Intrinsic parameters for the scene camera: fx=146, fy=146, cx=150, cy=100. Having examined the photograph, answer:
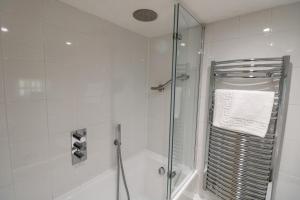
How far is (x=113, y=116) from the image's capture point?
5.06 ft

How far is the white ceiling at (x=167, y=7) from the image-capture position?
1.08m

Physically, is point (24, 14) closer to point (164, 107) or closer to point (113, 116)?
point (113, 116)

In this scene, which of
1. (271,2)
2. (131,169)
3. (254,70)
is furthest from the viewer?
(131,169)

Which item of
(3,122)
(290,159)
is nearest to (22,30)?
(3,122)

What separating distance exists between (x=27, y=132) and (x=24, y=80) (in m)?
0.34

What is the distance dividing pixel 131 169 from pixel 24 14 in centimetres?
169

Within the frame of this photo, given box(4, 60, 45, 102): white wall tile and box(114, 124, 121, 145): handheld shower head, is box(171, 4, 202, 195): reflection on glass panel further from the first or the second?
box(4, 60, 45, 102): white wall tile

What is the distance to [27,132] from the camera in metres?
0.98

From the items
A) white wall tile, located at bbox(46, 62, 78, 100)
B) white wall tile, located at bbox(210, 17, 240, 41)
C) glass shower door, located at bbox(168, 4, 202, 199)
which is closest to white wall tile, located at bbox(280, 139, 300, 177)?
glass shower door, located at bbox(168, 4, 202, 199)

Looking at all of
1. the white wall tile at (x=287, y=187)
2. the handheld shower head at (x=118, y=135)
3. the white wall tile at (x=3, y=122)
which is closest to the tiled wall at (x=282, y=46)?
the white wall tile at (x=287, y=187)

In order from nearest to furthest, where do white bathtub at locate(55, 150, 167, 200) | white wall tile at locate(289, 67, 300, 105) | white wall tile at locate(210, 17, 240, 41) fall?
white wall tile at locate(289, 67, 300, 105), white wall tile at locate(210, 17, 240, 41), white bathtub at locate(55, 150, 167, 200)

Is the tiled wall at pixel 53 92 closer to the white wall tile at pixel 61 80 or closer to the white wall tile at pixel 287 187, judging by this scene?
the white wall tile at pixel 61 80

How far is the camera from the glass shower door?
3.78ft

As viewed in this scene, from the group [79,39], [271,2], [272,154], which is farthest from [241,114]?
[79,39]
